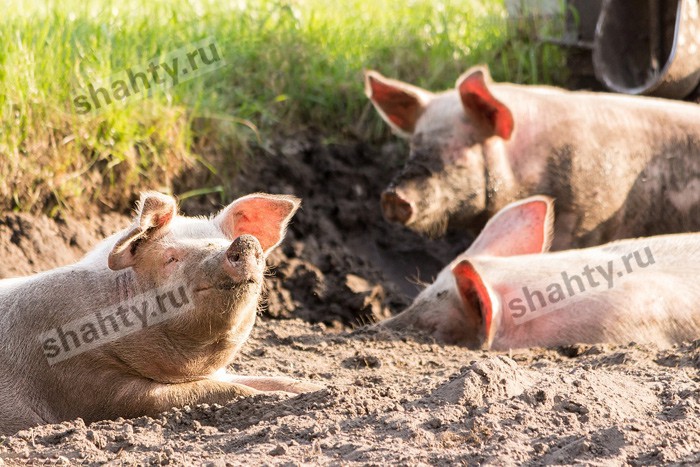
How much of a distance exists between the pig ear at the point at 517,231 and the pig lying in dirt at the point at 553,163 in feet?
2.58

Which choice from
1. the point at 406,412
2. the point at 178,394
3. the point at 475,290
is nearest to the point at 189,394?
the point at 178,394

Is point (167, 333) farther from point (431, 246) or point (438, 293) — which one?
point (431, 246)

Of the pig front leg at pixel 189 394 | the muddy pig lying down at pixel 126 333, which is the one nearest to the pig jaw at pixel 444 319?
the muddy pig lying down at pixel 126 333

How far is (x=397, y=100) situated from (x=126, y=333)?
3.13 meters

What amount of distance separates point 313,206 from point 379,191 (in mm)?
494

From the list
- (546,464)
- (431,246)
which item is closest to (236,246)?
(546,464)

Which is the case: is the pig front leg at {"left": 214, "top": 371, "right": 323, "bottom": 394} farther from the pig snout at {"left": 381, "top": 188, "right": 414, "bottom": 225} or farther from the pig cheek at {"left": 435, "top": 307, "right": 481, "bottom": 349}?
the pig snout at {"left": 381, "top": 188, "right": 414, "bottom": 225}

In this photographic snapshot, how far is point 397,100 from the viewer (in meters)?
6.67

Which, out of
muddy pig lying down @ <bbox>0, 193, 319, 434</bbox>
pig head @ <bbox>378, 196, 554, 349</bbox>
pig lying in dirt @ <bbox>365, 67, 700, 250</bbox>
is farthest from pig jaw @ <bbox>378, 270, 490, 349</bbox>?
muddy pig lying down @ <bbox>0, 193, 319, 434</bbox>

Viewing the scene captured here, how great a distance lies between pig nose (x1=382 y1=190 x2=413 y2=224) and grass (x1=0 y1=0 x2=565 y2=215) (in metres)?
0.90

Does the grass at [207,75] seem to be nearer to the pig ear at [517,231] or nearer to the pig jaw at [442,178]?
the pig jaw at [442,178]

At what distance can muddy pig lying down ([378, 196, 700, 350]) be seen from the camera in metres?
5.01

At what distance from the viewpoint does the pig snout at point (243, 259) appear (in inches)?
137

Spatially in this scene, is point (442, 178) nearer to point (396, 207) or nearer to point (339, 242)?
point (396, 207)
